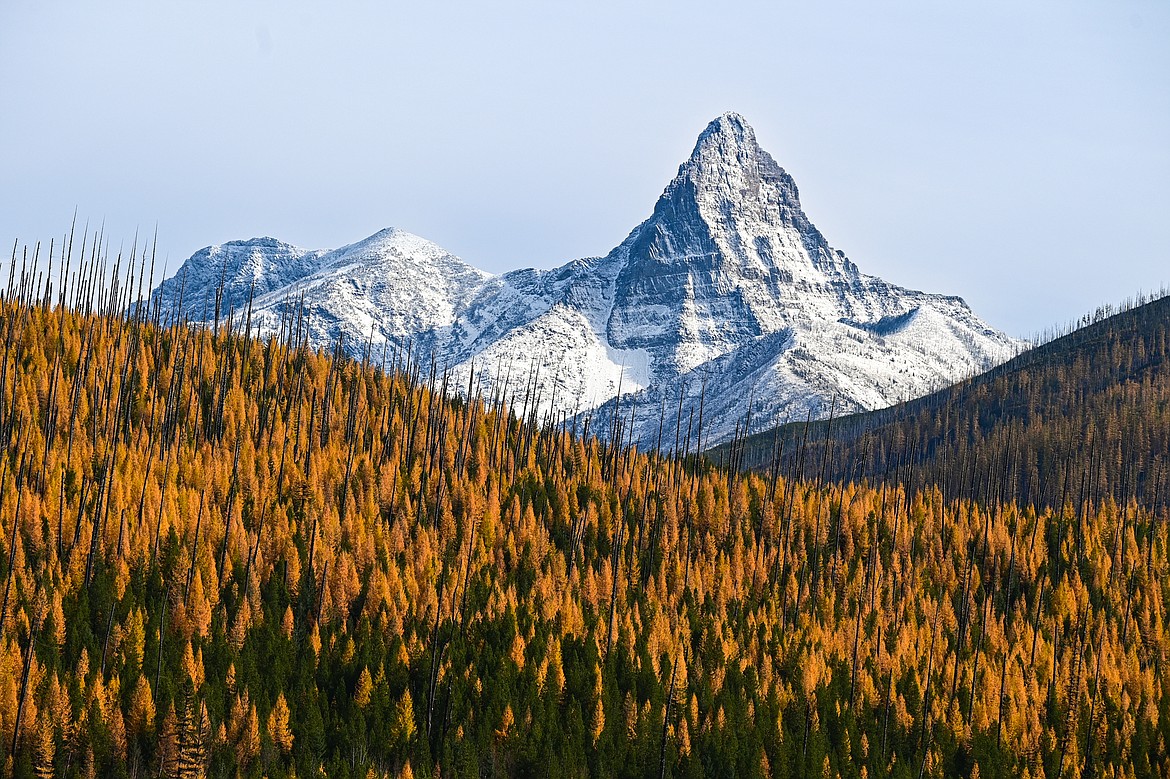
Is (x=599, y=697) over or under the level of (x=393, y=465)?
under

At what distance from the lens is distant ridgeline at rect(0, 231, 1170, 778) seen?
5569 centimetres

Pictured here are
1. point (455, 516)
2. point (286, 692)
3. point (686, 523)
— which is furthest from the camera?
point (686, 523)

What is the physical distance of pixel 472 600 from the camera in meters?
71.3

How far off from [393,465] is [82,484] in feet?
76.3

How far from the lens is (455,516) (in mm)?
86625

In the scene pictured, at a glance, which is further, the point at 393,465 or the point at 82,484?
the point at 393,465

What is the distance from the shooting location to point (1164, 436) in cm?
18950

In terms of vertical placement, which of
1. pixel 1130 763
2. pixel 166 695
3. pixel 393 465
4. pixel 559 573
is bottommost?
pixel 1130 763

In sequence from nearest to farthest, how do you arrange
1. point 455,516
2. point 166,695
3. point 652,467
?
point 166,695
point 455,516
point 652,467

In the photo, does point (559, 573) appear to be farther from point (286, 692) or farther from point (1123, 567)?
point (1123, 567)

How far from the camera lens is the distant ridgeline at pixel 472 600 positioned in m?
55.7

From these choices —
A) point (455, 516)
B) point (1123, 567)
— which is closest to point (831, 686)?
point (455, 516)

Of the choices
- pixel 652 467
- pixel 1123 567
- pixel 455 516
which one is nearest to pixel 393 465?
pixel 455 516

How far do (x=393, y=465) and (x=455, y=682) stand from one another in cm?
2827
